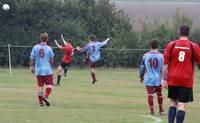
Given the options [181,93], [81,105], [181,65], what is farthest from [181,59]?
[81,105]

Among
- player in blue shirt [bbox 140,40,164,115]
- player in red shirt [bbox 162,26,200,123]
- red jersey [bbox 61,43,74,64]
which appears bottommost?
red jersey [bbox 61,43,74,64]

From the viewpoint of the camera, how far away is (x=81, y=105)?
2000cm

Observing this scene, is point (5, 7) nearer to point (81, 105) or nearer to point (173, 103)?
point (81, 105)

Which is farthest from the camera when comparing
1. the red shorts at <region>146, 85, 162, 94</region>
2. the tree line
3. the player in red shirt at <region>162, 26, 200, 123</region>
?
the tree line

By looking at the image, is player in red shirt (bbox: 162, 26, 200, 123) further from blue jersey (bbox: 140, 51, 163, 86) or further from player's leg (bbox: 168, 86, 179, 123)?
blue jersey (bbox: 140, 51, 163, 86)

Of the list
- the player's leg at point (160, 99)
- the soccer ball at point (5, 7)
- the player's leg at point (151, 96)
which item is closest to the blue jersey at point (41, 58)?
the player's leg at point (151, 96)

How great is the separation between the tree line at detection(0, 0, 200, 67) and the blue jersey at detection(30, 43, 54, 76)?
87.8ft

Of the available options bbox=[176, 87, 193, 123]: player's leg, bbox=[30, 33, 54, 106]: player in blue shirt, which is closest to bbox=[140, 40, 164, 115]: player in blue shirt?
bbox=[30, 33, 54, 106]: player in blue shirt

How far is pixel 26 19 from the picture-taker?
4775cm

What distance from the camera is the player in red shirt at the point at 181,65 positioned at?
13867 millimetres

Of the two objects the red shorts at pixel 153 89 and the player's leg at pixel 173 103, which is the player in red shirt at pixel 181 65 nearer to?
the player's leg at pixel 173 103

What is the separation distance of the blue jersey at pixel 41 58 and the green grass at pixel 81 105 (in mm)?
955

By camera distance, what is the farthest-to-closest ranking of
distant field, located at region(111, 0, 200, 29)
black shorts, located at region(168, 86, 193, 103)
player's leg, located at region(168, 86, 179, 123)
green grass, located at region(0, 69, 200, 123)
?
distant field, located at region(111, 0, 200, 29) → green grass, located at region(0, 69, 200, 123) → player's leg, located at region(168, 86, 179, 123) → black shorts, located at region(168, 86, 193, 103)

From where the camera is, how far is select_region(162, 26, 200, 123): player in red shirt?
13867 millimetres
